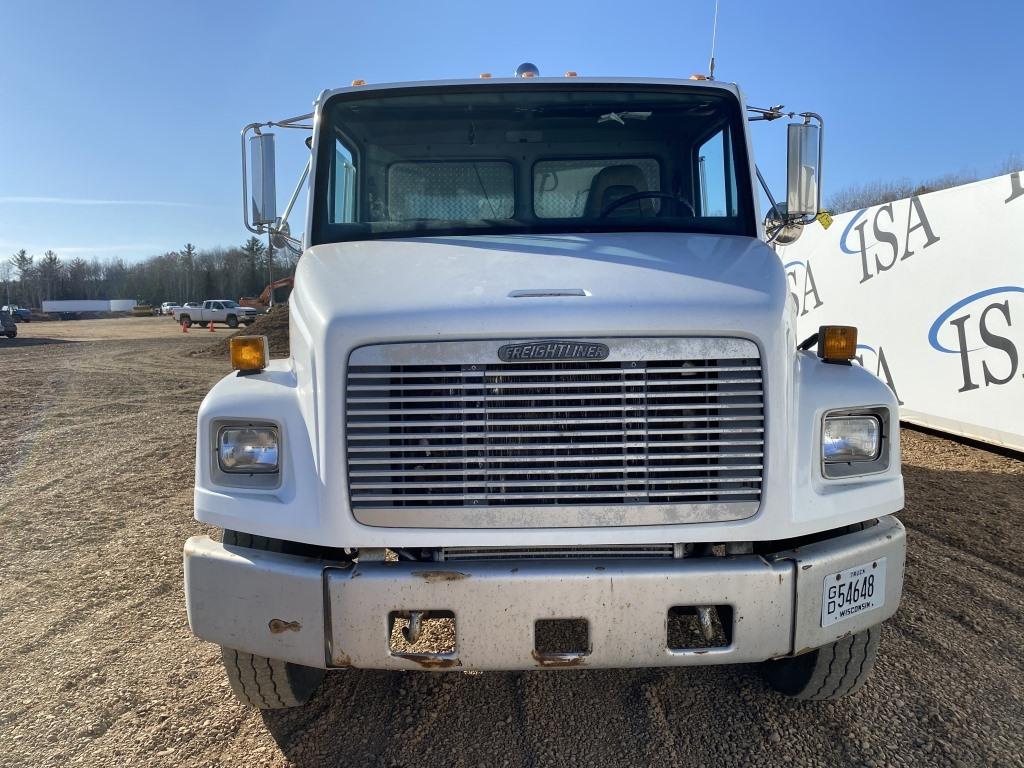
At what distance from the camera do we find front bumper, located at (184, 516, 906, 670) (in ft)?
7.89

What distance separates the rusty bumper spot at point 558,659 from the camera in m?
2.44

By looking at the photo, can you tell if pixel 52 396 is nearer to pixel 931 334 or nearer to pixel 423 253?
pixel 423 253

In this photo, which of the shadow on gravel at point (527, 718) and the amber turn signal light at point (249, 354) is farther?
the amber turn signal light at point (249, 354)

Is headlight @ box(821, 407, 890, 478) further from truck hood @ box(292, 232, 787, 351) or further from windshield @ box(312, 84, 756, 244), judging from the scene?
windshield @ box(312, 84, 756, 244)

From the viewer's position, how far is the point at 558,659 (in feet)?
8.02

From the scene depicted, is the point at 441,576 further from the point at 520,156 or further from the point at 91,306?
the point at 91,306

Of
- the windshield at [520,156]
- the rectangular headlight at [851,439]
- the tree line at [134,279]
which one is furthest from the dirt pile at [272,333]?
the tree line at [134,279]

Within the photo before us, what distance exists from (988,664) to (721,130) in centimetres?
282

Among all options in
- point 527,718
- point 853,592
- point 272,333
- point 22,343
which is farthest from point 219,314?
point 853,592

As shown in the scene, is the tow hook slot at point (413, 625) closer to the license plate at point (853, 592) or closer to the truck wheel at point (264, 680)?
the truck wheel at point (264, 680)

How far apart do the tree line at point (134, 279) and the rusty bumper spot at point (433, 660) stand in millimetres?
95179

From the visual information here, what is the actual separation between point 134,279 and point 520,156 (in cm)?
12248

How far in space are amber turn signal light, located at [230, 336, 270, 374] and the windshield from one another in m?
0.82

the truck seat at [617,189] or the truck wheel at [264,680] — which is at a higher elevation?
the truck seat at [617,189]
